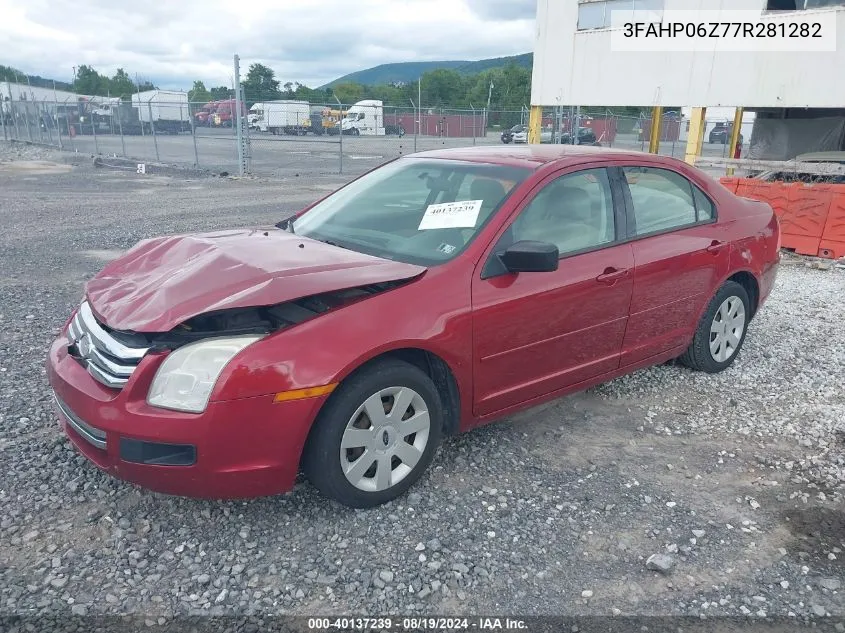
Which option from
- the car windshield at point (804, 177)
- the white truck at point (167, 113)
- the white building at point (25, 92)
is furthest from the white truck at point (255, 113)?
the car windshield at point (804, 177)

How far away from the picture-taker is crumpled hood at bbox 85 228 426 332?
2.76 metres

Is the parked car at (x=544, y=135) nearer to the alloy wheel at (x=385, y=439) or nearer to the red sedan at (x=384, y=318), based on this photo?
the red sedan at (x=384, y=318)

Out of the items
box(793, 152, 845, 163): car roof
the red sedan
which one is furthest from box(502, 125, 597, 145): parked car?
the red sedan

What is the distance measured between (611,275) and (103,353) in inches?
103

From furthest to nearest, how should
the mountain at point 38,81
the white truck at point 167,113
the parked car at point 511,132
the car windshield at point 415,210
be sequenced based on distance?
the mountain at point 38,81 < the white truck at point 167,113 < the parked car at point 511,132 < the car windshield at point 415,210

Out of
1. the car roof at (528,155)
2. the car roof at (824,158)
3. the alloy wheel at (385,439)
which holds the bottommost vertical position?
the alloy wheel at (385,439)

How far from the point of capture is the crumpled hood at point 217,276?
2.76m

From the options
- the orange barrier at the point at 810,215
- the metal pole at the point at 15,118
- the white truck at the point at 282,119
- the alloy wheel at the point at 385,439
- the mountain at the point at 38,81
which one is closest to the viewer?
the alloy wheel at the point at 385,439

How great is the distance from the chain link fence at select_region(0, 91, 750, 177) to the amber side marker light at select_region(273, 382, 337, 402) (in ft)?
54.6

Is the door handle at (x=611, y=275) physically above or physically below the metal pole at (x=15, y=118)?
below

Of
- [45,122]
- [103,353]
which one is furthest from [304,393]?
[45,122]

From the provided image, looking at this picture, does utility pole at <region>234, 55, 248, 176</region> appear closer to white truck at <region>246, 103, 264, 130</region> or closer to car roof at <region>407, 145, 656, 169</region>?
white truck at <region>246, 103, 264, 130</region>

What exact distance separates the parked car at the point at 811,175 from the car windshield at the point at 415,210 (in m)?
8.15

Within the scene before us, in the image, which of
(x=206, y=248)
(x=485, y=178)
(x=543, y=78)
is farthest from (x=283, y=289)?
(x=543, y=78)
